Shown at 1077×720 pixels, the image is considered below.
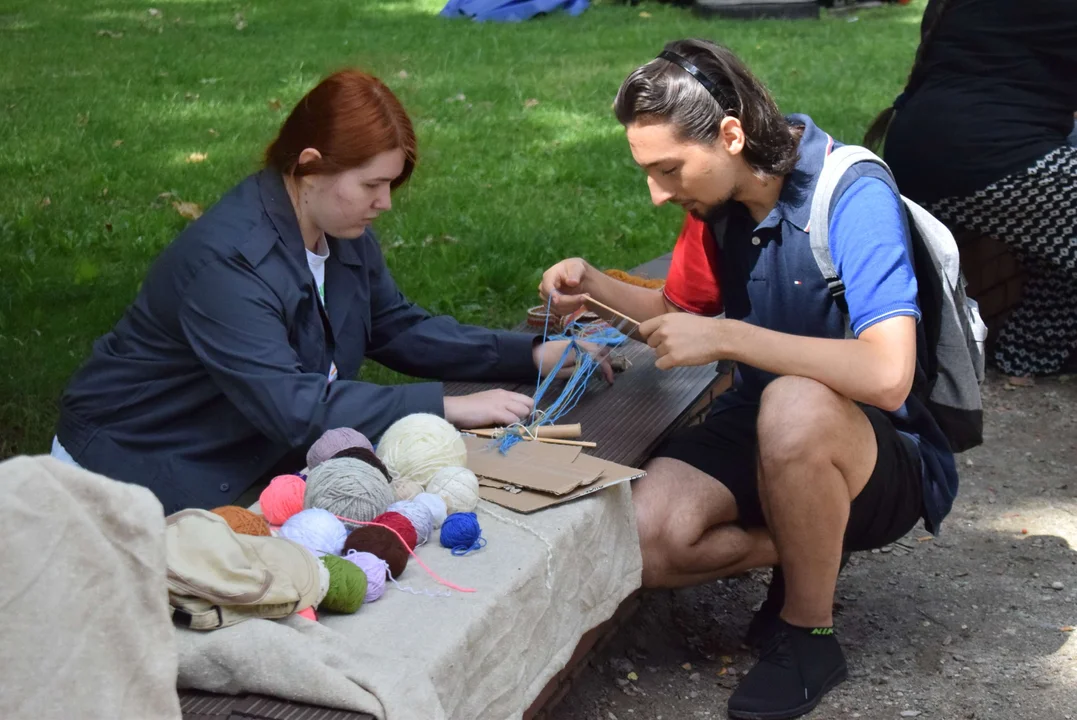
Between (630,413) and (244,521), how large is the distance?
110 centimetres

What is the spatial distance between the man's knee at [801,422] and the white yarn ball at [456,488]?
0.56 metres

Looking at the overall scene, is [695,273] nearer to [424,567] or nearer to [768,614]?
[768,614]

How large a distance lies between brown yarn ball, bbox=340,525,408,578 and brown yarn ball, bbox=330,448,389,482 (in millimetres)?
209

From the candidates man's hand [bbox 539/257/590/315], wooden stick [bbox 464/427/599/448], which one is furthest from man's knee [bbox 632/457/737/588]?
man's hand [bbox 539/257/590/315]

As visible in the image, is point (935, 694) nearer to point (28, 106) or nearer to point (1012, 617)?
point (1012, 617)

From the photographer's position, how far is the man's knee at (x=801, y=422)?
2291 mm

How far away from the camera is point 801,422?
2.29 metres

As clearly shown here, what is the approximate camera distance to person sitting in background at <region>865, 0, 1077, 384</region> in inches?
154

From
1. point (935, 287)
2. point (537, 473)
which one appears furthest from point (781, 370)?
point (537, 473)

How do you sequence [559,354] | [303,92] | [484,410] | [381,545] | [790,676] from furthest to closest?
[303,92] < [559,354] < [484,410] < [790,676] < [381,545]

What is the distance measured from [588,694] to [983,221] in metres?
2.28

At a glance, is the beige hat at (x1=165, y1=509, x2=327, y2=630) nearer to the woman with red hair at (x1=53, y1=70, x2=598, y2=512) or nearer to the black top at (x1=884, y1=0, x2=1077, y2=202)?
the woman with red hair at (x1=53, y1=70, x2=598, y2=512)

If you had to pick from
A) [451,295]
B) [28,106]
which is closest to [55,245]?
[451,295]

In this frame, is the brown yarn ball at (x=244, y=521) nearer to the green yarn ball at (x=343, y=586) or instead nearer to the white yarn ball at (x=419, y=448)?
the green yarn ball at (x=343, y=586)
